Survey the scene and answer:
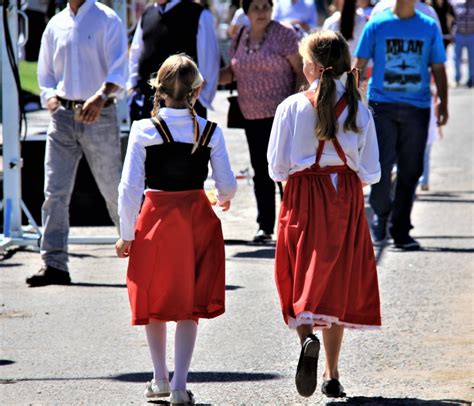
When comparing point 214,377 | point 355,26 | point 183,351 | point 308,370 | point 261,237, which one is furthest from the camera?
point 355,26

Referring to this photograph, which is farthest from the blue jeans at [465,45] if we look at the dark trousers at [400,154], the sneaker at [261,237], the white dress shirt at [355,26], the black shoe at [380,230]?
the sneaker at [261,237]

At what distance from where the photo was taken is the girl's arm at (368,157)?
595 cm

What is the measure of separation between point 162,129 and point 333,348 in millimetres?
1235

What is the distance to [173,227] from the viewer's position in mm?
5676

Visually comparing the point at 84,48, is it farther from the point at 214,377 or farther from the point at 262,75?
the point at 214,377

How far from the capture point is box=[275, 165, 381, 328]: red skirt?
579cm

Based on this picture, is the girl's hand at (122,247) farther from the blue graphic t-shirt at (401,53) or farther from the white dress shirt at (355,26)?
the white dress shirt at (355,26)

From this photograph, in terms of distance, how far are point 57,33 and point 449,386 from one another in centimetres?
380

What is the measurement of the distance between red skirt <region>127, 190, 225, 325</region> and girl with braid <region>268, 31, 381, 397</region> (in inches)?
14.1

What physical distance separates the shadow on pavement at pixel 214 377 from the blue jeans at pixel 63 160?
237 centimetres

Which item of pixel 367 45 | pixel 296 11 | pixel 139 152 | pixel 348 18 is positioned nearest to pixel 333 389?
pixel 139 152

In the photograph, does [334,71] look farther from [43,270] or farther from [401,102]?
[401,102]

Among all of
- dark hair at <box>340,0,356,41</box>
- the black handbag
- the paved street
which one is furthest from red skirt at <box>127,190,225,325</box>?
dark hair at <box>340,0,356,41</box>

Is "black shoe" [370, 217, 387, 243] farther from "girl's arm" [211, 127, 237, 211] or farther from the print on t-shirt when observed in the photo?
"girl's arm" [211, 127, 237, 211]
